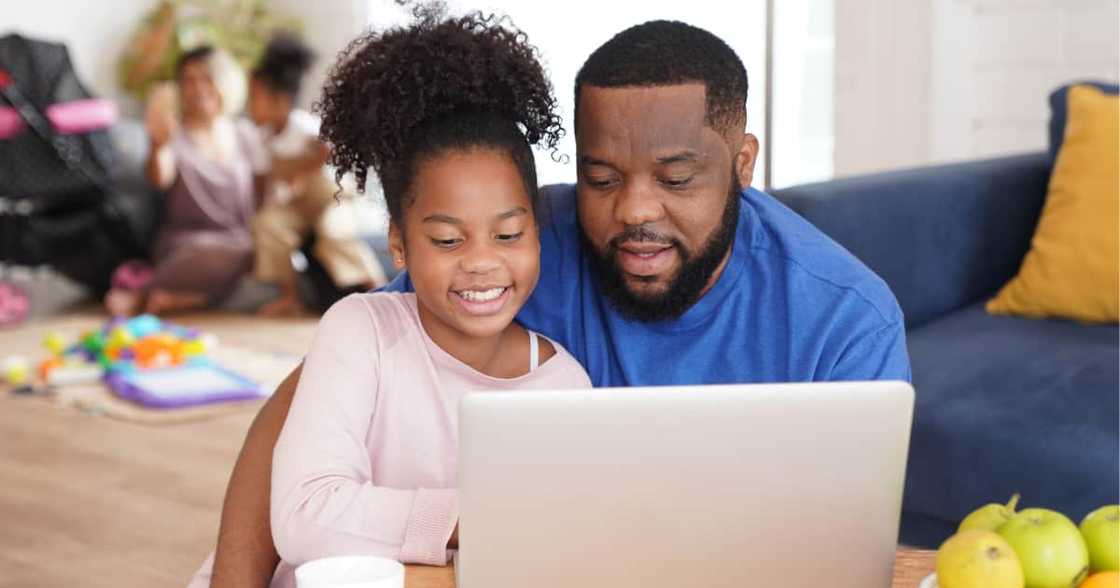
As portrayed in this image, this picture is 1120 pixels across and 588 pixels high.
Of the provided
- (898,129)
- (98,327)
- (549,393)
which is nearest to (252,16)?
(98,327)

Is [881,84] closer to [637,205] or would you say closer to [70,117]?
[637,205]

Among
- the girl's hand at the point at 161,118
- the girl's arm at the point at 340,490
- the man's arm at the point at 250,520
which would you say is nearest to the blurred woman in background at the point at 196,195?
the girl's hand at the point at 161,118

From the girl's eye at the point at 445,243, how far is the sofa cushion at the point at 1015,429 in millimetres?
1004

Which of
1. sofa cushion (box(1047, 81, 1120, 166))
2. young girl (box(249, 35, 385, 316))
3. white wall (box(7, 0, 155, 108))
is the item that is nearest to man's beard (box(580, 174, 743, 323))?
sofa cushion (box(1047, 81, 1120, 166))

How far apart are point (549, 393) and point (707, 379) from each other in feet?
2.17

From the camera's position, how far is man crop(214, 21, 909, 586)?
152 cm

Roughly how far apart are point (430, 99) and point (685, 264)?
347 mm

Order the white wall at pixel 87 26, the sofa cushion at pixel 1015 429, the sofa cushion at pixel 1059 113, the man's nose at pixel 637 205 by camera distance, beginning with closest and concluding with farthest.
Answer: the man's nose at pixel 637 205, the sofa cushion at pixel 1015 429, the sofa cushion at pixel 1059 113, the white wall at pixel 87 26

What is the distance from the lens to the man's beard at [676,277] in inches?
61.4

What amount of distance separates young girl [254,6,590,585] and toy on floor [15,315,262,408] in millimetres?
2395

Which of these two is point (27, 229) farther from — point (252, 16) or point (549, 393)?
point (549, 393)

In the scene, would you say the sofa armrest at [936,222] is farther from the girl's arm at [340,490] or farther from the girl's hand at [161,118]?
the girl's hand at [161,118]

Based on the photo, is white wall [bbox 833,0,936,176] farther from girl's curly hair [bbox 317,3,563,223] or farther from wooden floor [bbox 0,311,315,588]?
girl's curly hair [bbox 317,3,563,223]

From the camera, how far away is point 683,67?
1553 mm
